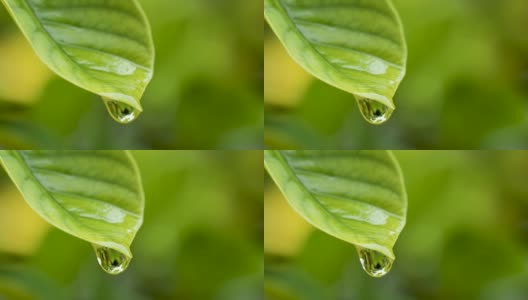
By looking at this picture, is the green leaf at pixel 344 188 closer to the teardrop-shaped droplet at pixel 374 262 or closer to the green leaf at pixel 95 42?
the teardrop-shaped droplet at pixel 374 262

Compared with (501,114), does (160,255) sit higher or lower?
lower

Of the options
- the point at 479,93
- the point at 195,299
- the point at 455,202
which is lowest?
the point at 195,299

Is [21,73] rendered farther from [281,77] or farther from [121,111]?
[281,77]

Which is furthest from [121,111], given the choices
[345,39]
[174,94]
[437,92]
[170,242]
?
[437,92]

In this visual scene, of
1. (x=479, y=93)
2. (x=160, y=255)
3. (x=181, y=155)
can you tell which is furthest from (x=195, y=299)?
(x=479, y=93)

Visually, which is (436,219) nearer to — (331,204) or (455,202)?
(455,202)

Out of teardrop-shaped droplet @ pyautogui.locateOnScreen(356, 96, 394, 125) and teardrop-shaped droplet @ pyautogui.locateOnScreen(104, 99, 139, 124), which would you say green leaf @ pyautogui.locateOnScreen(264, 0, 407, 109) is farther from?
teardrop-shaped droplet @ pyautogui.locateOnScreen(104, 99, 139, 124)
